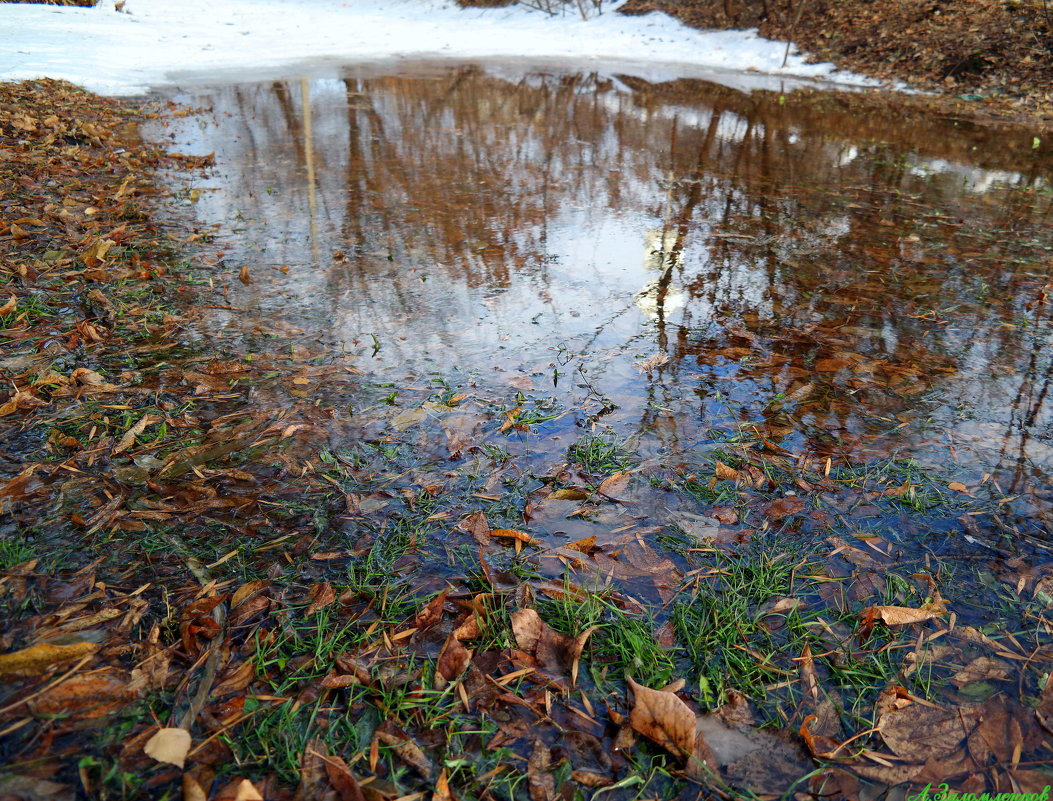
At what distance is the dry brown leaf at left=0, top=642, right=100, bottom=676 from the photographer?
1724mm

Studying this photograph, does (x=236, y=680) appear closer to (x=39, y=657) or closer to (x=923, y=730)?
(x=39, y=657)

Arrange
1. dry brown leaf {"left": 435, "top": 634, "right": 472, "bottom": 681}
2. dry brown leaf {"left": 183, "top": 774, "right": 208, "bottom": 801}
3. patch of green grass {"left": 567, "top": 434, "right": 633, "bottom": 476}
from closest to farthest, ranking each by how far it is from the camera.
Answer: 1. dry brown leaf {"left": 183, "top": 774, "right": 208, "bottom": 801}
2. dry brown leaf {"left": 435, "top": 634, "right": 472, "bottom": 681}
3. patch of green grass {"left": 567, "top": 434, "right": 633, "bottom": 476}

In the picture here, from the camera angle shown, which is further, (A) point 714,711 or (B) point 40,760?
(A) point 714,711

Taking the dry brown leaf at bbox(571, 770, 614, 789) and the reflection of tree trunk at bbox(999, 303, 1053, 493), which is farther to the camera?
the reflection of tree trunk at bbox(999, 303, 1053, 493)

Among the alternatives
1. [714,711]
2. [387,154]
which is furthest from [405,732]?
[387,154]

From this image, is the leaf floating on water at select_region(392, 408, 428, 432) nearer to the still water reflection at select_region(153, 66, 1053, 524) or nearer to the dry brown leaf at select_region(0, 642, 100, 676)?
the still water reflection at select_region(153, 66, 1053, 524)

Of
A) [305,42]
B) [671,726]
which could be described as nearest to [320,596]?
[671,726]

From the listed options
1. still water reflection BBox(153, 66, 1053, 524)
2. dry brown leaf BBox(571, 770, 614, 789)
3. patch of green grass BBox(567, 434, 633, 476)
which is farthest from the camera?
still water reflection BBox(153, 66, 1053, 524)

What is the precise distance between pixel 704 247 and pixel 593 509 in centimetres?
341

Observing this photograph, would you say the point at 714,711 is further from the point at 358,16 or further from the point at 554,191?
the point at 358,16

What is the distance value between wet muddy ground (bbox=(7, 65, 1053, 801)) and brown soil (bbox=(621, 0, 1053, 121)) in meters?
9.52

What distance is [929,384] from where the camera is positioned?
3.34 metres

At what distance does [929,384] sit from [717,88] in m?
11.7

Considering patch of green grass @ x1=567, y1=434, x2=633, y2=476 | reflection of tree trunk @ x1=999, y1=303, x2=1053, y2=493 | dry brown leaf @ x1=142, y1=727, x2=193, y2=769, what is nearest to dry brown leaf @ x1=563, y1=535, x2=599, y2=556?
patch of green grass @ x1=567, y1=434, x2=633, y2=476
